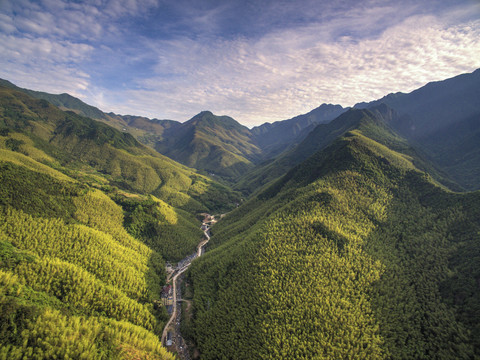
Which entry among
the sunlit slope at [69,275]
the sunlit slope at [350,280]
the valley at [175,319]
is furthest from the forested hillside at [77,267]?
the sunlit slope at [350,280]

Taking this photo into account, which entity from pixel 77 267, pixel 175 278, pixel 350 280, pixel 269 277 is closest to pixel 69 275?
pixel 77 267

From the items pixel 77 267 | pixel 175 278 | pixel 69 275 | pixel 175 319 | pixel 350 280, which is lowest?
pixel 175 319

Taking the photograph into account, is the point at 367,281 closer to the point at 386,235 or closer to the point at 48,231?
the point at 386,235

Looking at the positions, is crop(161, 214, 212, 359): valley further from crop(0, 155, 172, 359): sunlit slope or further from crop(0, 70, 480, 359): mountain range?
crop(0, 155, 172, 359): sunlit slope

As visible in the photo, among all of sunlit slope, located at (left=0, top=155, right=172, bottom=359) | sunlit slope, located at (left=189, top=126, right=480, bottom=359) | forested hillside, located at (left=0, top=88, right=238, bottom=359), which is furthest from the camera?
sunlit slope, located at (left=189, top=126, right=480, bottom=359)

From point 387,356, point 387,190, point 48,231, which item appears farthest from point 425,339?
point 48,231

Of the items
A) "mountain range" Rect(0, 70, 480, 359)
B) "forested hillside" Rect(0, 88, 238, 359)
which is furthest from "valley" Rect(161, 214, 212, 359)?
"forested hillside" Rect(0, 88, 238, 359)

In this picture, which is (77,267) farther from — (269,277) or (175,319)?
(269,277)

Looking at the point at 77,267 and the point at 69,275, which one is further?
the point at 77,267

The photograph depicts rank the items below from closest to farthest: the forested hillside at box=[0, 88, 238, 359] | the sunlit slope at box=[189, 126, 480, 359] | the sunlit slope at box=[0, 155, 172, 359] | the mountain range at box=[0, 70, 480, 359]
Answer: the sunlit slope at box=[0, 155, 172, 359] < the forested hillside at box=[0, 88, 238, 359] < the mountain range at box=[0, 70, 480, 359] < the sunlit slope at box=[189, 126, 480, 359]
